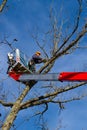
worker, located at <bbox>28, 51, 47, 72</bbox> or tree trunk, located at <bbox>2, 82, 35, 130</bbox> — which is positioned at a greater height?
worker, located at <bbox>28, 51, 47, 72</bbox>

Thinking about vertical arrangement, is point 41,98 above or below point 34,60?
below

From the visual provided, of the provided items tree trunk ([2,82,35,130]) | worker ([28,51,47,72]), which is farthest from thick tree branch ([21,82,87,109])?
worker ([28,51,47,72])

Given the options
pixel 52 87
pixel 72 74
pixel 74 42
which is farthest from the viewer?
pixel 52 87

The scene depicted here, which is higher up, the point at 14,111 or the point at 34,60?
the point at 34,60

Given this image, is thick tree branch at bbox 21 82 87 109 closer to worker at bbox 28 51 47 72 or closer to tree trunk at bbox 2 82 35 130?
tree trunk at bbox 2 82 35 130

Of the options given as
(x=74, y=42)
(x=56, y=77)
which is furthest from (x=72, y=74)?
(x=74, y=42)

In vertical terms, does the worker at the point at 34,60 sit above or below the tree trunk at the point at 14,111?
above

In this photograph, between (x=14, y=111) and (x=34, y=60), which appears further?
(x=14, y=111)

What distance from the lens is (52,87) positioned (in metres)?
14.2

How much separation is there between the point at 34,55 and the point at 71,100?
287 cm

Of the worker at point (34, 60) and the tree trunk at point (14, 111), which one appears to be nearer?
the worker at point (34, 60)

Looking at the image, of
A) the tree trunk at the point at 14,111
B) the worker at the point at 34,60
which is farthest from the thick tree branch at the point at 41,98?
the worker at the point at 34,60

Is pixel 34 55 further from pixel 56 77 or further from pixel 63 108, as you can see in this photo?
pixel 63 108

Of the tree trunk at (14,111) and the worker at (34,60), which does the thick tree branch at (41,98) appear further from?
the worker at (34,60)
